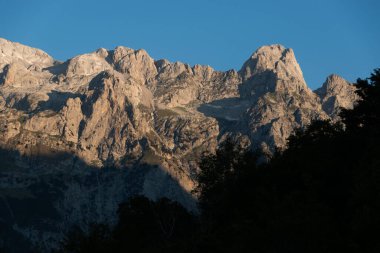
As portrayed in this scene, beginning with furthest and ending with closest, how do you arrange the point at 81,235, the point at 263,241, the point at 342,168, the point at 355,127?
Answer: the point at 355,127
the point at 81,235
the point at 342,168
the point at 263,241

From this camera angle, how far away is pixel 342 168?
128 metres

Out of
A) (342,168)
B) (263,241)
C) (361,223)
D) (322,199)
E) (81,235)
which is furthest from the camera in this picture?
(81,235)

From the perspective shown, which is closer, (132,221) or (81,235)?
(81,235)

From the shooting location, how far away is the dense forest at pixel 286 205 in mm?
97562

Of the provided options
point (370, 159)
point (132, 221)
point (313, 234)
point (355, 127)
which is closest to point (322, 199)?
point (370, 159)

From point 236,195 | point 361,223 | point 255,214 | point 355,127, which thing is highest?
point 355,127

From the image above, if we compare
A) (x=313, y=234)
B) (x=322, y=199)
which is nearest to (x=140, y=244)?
(x=322, y=199)

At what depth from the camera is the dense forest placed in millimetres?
97562

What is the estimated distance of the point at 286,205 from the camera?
106312 millimetres

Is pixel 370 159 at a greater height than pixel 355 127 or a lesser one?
lesser

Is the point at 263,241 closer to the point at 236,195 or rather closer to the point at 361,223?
the point at 361,223

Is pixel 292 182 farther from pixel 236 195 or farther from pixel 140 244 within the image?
pixel 140 244

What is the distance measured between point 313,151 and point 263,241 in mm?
38898

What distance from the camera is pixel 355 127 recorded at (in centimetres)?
15112
